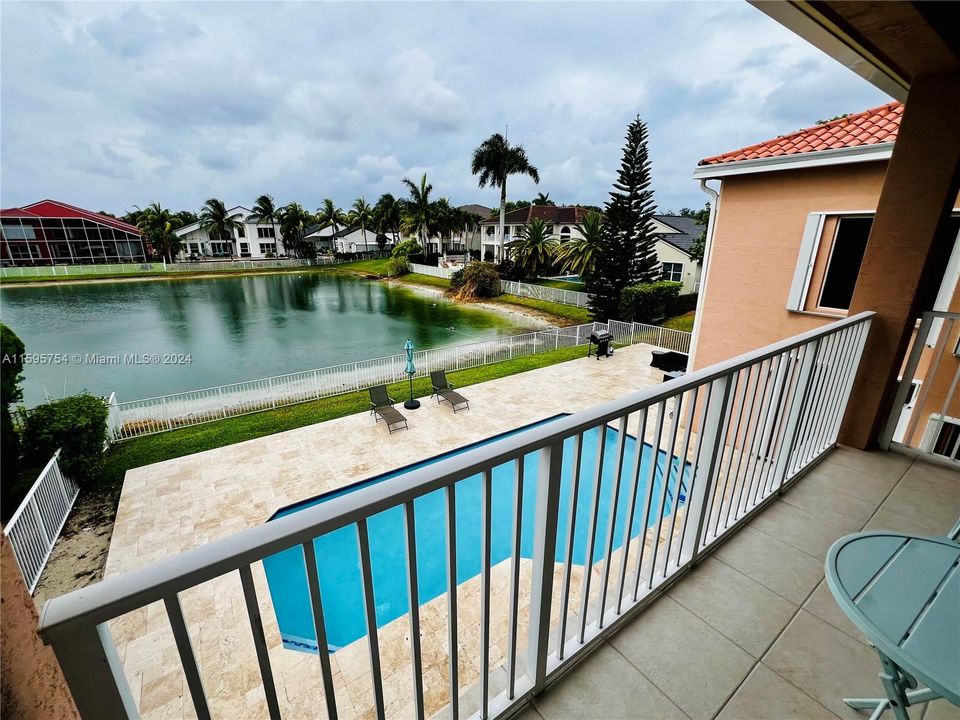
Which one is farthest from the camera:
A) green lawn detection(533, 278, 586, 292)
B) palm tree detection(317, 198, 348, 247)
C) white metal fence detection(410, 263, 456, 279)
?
palm tree detection(317, 198, 348, 247)

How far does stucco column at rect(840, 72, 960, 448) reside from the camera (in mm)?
2480

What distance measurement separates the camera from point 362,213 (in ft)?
153

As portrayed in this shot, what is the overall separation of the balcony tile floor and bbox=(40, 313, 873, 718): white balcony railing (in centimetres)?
8

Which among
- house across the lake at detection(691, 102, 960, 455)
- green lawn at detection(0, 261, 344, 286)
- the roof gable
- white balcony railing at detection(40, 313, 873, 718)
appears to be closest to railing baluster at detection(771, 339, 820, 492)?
white balcony railing at detection(40, 313, 873, 718)

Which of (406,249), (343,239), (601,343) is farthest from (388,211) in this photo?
(601,343)

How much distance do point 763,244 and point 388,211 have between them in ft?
138

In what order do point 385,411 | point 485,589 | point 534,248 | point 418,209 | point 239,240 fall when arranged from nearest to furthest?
point 485,589, point 385,411, point 534,248, point 418,209, point 239,240

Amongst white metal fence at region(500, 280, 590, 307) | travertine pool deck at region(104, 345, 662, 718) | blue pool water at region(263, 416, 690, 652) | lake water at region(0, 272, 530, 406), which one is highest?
white metal fence at region(500, 280, 590, 307)

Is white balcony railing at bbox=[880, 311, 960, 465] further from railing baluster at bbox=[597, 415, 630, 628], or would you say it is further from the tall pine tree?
the tall pine tree

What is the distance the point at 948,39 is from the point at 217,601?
6.54 meters

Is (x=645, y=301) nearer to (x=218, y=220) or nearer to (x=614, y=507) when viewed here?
(x=614, y=507)

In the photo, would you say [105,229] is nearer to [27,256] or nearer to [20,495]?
[27,256]

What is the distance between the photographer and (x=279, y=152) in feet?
216

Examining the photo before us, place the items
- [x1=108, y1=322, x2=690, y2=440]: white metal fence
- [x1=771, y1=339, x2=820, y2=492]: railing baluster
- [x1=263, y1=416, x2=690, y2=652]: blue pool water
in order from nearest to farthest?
1. [x1=771, y1=339, x2=820, y2=492]: railing baluster
2. [x1=263, y1=416, x2=690, y2=652]: blue pool water
3. [x1=108, y1=322, x2=690, y2=440]: white metal fence
